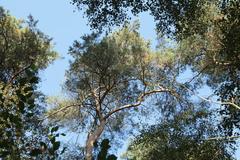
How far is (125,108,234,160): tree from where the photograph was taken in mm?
15871

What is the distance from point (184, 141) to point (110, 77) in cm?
746

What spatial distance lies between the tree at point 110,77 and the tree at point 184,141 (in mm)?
4348

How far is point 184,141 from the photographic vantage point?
660 inches

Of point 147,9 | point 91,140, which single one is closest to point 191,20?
point 147,9

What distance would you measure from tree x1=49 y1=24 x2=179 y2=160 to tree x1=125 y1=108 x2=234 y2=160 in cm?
435

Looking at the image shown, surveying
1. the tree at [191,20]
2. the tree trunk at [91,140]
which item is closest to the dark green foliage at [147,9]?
the tree at [191,20]

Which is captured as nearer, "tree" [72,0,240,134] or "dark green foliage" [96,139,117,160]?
"dark green foliage" [96,139,117,160]

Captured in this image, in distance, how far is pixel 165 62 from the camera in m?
A: 24.2

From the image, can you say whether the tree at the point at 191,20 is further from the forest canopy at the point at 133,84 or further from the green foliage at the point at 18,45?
the green foliage at the point at 18,45

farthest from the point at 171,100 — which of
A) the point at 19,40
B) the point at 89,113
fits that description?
the point at 19,40

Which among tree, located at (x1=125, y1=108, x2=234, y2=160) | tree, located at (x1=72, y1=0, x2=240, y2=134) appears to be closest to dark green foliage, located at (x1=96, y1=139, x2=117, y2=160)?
tree, located at (x1=72, y1=0, x2=240, y2=134)

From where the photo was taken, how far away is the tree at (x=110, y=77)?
22.6 meters

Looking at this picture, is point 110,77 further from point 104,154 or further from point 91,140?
point 104,154

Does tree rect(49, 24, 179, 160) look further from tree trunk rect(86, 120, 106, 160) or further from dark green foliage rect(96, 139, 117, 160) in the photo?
dark green foliage rect(96, 139, 117, 160)
